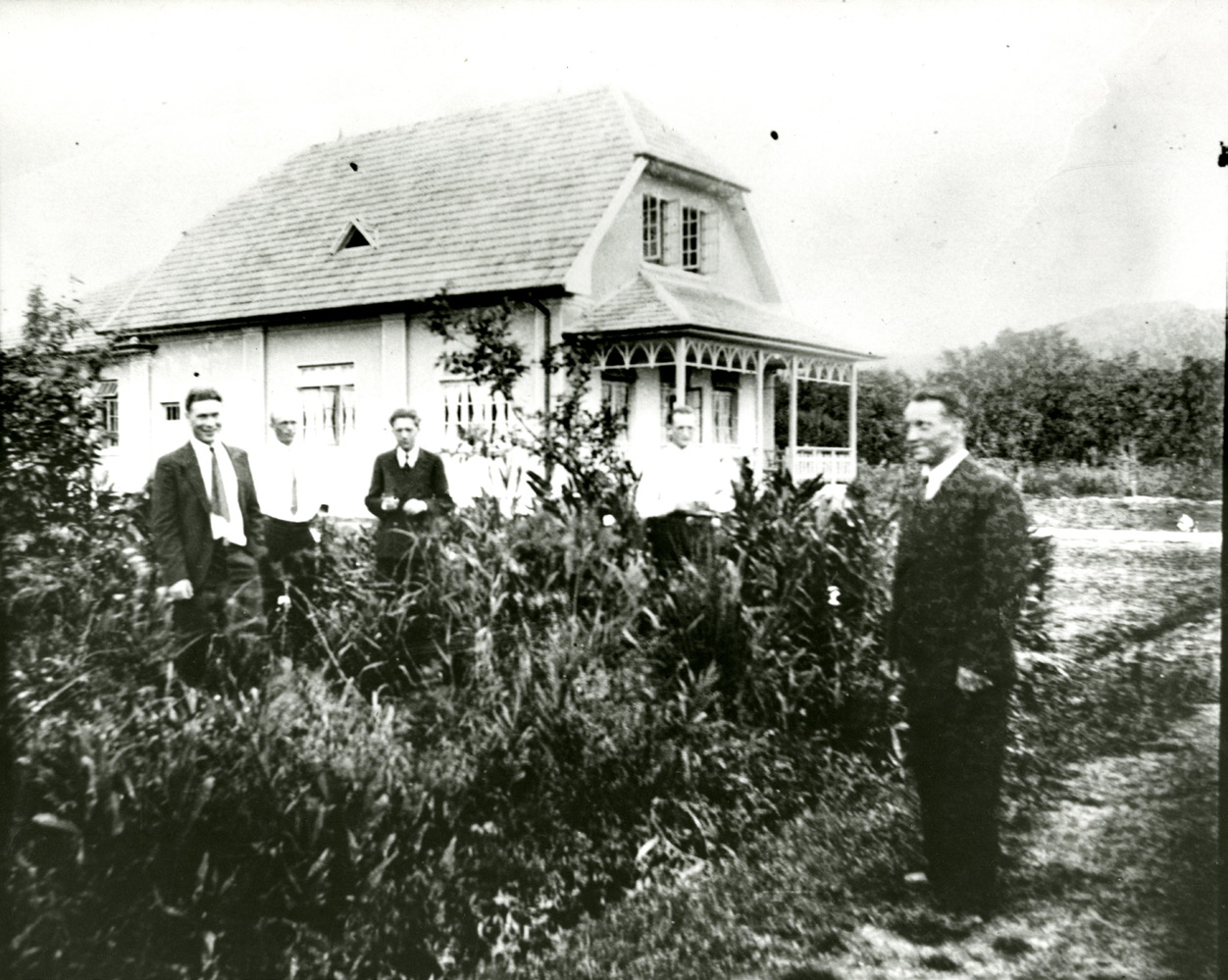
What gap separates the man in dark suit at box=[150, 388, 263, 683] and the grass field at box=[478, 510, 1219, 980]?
4.09ft

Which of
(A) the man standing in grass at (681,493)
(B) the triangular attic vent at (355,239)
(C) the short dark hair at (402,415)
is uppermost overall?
(B) the triangular attic vent at (355,239)

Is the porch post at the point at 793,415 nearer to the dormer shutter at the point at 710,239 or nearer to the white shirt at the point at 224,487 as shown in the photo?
the dormer shutter at the point at 710,239

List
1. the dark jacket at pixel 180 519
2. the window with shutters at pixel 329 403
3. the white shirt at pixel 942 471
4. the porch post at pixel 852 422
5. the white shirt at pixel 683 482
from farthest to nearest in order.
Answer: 1. the white shirt at pixel 683 482
2. the porch post at pixel 852 422
3. the window with shutters at pixel 329 403
4. the white shirt at pixel 942 471
5. the dark jacket at pixel 180 519

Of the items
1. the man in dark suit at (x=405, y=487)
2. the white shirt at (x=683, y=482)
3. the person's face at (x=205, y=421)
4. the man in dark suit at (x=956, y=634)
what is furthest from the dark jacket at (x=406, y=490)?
the man in dark suit at (x=956, y=634)

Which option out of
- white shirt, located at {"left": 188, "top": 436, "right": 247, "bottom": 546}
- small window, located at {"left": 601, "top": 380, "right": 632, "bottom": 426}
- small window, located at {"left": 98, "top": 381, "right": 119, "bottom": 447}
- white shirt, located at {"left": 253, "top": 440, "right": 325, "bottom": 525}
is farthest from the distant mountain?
small window, located at {"left": 98, "top": 381, "right": 119, "bottom": 447}

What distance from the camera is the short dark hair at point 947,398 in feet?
9.64

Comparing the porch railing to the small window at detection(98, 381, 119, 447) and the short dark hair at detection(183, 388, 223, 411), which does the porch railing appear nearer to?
the short dark hair at detection(183, 388, 223, 411)

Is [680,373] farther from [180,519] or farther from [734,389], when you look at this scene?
[180,519]

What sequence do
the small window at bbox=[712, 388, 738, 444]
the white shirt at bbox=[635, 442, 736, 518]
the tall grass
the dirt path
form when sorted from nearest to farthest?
the tall grass < the dirt path < the white shirt at bbox=[635, 442, 736, 518] < the small window at bbox=[712, 388, 738, 444]

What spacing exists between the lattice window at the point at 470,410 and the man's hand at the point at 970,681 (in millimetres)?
1651

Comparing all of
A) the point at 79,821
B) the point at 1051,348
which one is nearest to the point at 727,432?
the point at 1051,348

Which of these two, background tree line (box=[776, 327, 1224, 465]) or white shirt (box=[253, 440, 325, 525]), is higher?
background tree line (box=[776, 327, 1224, 465])

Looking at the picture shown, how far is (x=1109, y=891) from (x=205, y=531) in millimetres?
3041

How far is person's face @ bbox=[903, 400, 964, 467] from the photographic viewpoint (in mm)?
2914
